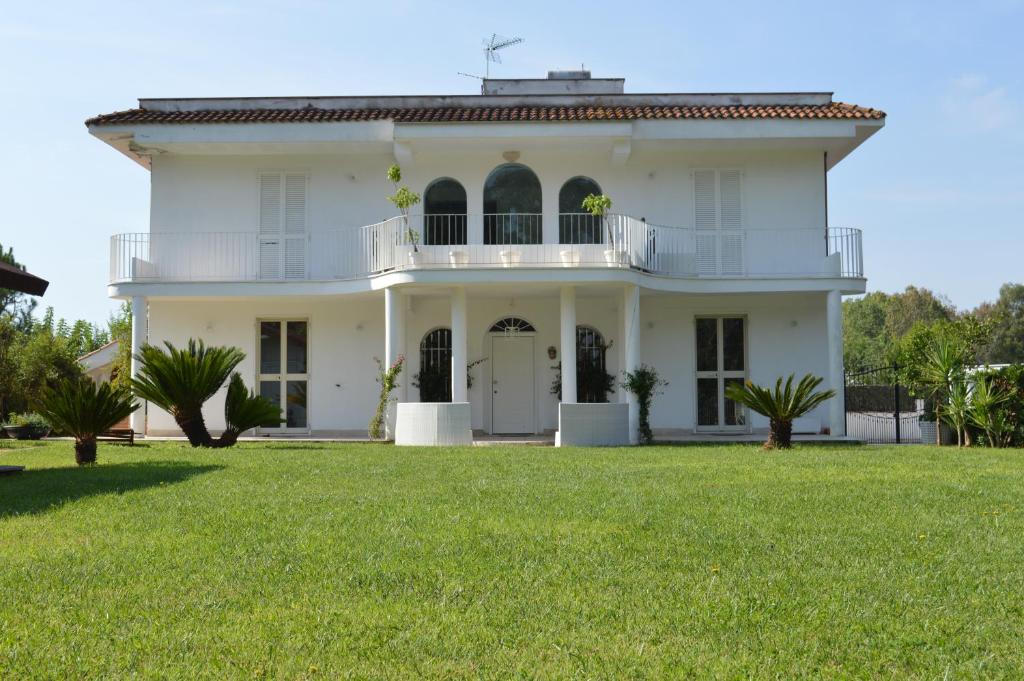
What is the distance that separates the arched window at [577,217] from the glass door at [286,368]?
5.86 meters

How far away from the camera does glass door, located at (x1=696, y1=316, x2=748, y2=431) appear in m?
20.9

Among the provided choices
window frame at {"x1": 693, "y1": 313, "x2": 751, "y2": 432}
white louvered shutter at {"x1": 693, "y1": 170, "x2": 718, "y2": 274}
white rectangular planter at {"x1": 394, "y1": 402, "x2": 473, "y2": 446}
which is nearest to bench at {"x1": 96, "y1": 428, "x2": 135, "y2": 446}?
white rectangular planter at {"x1": 394, "y1": 402, "x2": 473, "y2": 446}

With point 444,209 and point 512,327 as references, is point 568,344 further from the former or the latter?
point 444,209

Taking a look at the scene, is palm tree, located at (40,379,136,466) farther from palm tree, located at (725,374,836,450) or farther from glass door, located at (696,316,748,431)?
glass door, located at (696,316,748,431)

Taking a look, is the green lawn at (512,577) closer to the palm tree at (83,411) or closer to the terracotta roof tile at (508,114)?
the palm tree at (83,411)

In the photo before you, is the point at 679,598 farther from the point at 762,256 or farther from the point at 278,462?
the point at 762,256

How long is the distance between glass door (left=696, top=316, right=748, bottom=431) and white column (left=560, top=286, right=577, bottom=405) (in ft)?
13.2

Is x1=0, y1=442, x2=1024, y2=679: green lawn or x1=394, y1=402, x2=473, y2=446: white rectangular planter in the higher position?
x1=394, y1=402, x2=473, y2=446: white rectangular planter

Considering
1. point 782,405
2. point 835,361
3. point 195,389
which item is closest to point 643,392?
point 782,405

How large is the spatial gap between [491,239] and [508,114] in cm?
255

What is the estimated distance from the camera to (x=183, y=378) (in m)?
15.1

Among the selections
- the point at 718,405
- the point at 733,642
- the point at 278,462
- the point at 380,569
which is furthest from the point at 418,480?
the point at 718,405

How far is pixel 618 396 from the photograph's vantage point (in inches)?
799

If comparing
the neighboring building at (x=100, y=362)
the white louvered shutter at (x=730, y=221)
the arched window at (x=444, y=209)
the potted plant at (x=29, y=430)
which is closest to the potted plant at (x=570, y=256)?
the arched window at (x=444, y=209)
